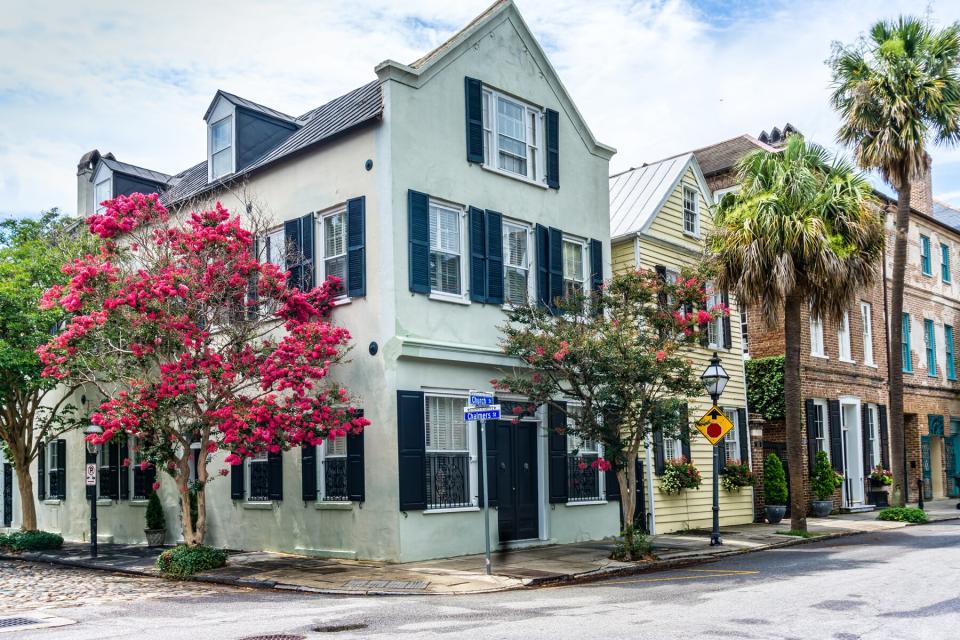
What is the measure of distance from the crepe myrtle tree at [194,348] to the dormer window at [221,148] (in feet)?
14.0

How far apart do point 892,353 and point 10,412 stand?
20.8 meters

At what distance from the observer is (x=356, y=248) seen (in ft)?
54.1

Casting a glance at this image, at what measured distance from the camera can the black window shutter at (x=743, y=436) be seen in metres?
23.7

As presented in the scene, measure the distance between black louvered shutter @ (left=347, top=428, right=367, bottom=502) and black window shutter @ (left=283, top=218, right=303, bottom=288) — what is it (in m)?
3.20

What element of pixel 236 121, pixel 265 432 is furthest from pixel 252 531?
pixel 236 121

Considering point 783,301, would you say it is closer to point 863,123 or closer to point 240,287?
point 863,123

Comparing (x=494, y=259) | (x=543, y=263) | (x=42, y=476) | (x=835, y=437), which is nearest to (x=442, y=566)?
(x=494, y=259)

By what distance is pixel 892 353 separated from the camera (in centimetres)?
2364

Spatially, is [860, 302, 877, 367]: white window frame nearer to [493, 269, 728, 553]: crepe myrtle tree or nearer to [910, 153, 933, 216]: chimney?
[910, 153, 933, 216]: chimney

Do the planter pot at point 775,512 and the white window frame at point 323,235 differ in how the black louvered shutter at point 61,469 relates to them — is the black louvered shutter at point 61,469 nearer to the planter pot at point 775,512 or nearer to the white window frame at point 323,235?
the white window frame at point 323,235

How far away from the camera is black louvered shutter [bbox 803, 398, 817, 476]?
83.7ft

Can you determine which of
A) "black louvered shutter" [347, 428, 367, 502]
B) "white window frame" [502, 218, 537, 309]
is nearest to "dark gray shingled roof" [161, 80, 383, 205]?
"white window frame" [502, 218, 537, 309]

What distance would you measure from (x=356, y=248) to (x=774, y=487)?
43.1ft

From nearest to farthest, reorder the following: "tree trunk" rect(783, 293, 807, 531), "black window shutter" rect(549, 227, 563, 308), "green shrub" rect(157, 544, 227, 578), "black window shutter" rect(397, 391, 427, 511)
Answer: "green shrub" rect(157, 544, 227, 578) → "black window shutter" rect(397, 391, 427, 511) → "black window shutter" rect(549, 227, 563, 308) → "tree trunk" rect(783, 293, 807, 531)
